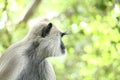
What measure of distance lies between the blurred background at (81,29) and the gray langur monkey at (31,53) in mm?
912

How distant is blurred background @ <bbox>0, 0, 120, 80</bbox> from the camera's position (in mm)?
6125

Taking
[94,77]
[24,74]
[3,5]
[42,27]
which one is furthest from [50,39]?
[94,77]

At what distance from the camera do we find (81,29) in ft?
22.7

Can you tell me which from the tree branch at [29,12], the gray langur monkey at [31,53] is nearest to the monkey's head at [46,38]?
the gray langur monkey at [31,53]

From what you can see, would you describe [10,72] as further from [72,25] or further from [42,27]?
[72,25]

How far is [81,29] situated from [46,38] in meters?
2.14

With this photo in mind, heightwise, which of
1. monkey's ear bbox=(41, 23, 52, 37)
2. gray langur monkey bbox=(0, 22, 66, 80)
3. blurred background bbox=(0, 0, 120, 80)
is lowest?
blurred background bbox=(0, 0, 120, 80)

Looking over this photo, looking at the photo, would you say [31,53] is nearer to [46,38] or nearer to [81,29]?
[46,38]

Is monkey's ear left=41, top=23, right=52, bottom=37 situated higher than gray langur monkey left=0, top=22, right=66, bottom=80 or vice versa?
monkey's ear left=41, top=23, right=52, bottom=37

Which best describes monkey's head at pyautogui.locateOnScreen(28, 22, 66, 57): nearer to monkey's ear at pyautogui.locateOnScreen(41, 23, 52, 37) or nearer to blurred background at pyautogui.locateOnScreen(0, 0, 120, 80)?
monkey's ear at pyautogui.locateOnScreen(41, 23, 52, 37)

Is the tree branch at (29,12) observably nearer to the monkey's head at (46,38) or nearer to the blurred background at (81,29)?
the blurred background at (81,29)

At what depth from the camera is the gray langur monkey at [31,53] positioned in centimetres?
479

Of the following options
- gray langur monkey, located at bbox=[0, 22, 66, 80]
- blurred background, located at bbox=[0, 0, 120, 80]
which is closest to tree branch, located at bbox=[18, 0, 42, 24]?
blurred background, located at bbox=[0, 0, 120, 80]

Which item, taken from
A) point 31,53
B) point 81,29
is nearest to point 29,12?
point 81,29
